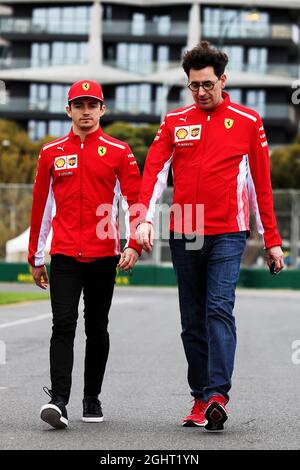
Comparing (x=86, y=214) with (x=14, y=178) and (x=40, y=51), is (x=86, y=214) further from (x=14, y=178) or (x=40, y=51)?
(x=40, y=51)

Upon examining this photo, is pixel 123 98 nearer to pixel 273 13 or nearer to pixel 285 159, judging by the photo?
pixel 273 13

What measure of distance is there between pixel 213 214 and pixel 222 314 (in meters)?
0.57

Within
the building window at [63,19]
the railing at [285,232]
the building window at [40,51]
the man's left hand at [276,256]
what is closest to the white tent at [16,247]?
the railing at [285,232]

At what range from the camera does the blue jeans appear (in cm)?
700

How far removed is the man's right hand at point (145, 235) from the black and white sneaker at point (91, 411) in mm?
1079

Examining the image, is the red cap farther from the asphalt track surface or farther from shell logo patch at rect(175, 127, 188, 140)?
the asphalt track surface

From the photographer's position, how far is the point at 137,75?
281 ft

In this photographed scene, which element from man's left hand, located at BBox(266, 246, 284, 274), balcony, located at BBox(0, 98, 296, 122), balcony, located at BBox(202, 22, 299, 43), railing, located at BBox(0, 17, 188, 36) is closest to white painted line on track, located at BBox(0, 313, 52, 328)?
man's left hand, located at BBox(266, 246, 284, 274)

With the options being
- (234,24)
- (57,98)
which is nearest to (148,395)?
(57,98)

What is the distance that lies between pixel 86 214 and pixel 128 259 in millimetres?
502

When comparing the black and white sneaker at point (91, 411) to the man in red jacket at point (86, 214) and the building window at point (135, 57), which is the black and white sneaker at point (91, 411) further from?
the building window at point (135, 57)

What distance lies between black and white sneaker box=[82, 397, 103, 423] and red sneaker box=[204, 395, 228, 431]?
807 mm

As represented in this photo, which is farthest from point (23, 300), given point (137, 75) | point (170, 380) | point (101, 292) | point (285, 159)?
point (137, 75)

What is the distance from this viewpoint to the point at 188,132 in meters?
7.23
